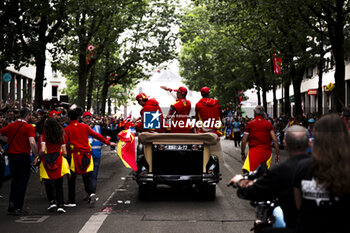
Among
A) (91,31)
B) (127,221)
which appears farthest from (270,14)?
(127,221)

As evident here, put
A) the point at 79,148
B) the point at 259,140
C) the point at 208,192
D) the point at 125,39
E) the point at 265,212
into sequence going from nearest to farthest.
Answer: the point at 265,212
the point at 259,140
the point at 79,148
the point at 208,192
the point at 125,39

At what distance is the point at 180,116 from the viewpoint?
1209 cm

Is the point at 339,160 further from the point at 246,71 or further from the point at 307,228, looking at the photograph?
the point at 246,71

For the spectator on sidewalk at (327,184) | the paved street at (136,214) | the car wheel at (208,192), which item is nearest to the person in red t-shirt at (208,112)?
the car wheel at (208,192)

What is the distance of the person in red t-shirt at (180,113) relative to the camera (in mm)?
11984

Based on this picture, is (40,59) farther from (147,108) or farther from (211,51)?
(211,51)

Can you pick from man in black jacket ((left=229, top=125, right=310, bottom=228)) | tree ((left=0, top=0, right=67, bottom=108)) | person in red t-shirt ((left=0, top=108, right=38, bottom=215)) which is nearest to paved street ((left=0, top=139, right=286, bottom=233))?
person in red t-shirt ((left=0, top=108, right=38, bottom=215))

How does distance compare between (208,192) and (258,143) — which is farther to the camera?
(208,192)

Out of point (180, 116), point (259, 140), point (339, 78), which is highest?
point (339, 78)

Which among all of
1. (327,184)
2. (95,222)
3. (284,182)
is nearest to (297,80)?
(95,222)

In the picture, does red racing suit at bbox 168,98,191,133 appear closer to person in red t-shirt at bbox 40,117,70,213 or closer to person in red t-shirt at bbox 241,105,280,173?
person in red t-shirt at bbox 241,105,280,173

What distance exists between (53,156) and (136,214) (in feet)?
5.68

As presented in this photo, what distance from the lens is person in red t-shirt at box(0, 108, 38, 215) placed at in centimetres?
998

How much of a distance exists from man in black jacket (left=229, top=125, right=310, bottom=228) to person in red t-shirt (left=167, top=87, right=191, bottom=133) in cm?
752
